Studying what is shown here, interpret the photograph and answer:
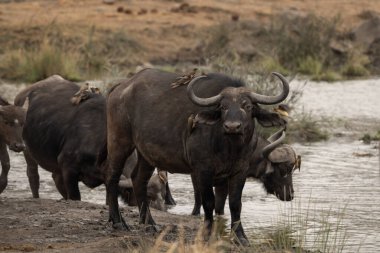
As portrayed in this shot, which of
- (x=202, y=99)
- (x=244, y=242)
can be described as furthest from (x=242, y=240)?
(x=202, y=99)

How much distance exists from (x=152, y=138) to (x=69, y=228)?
50.8 inches

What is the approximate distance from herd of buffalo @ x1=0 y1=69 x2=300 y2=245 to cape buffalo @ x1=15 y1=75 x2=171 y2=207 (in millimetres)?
15

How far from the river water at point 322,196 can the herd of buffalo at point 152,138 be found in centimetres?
47

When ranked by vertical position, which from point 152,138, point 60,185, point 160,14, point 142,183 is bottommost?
point 160,14

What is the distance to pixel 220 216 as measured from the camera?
11500 millimetres

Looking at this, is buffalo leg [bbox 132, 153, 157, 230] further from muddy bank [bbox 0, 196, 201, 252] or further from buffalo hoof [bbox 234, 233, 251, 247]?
buffalo hoof [bbox 234, 233, 251, 247]

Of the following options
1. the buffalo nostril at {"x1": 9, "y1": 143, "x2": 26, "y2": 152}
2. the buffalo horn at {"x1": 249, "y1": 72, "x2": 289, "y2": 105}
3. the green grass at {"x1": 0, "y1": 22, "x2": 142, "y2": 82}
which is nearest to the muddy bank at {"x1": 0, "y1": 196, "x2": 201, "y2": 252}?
the buffalo nostril at {"x1": 9, "y1": 143, "x2": 26, "y2": 152}

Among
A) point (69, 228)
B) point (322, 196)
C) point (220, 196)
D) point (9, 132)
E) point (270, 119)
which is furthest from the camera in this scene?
point (322, 196)

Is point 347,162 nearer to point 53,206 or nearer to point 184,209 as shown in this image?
point 184,209

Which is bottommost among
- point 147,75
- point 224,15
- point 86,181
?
point 224,15

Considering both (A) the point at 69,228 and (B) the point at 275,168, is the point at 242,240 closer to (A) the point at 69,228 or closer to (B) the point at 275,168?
(A) the point at 69,228

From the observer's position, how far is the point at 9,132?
43.1ft

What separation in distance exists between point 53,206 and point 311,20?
1805 cm

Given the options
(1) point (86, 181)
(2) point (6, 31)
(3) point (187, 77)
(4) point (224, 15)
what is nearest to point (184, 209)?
(1) point (86, 181)
